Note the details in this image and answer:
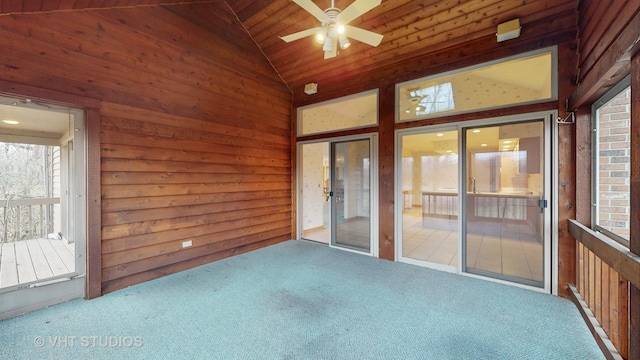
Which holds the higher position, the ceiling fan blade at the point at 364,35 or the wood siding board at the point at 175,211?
the ceiling fan blade at the point at 364,35

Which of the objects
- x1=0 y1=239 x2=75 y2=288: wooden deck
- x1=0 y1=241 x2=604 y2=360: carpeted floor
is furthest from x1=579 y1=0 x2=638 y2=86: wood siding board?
x1=0 y1=239 x2=75 y2=288: wooden deck

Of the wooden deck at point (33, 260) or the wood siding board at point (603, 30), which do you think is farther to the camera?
the wooden deck at point (33, 260)

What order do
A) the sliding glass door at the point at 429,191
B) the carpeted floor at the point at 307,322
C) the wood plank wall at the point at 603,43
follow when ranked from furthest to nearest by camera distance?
the sliding glass door at the point at 429,191 → the carpeted floor at the point at 307,322 → the wood plank wall at the point at 603,43

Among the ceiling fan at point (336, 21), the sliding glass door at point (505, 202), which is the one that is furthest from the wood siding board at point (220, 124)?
the sliding glass door at point (505, 202)

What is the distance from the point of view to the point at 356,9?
92.4 inches

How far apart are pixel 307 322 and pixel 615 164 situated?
308cm

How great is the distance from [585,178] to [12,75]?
5724 millimetres

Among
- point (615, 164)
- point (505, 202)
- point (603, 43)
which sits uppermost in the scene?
point (603, 43)

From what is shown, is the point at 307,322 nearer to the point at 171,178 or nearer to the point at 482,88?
the point at 171,178

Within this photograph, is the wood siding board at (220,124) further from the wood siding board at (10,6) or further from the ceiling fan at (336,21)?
the ceiling fan at (336,21)

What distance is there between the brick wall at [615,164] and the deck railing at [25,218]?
219 inches

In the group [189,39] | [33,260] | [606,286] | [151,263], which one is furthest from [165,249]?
[606,286]

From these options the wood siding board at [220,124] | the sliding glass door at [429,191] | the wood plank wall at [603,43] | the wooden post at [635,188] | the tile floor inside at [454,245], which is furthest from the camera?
the sliding glass door at [429,191]

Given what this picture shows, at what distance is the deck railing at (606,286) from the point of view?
1.73 meters
